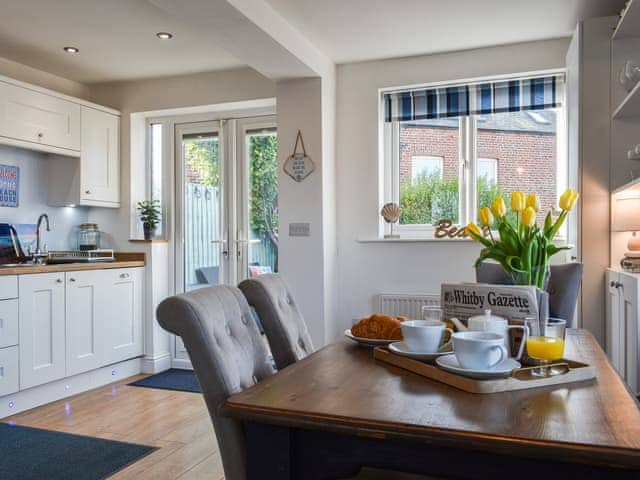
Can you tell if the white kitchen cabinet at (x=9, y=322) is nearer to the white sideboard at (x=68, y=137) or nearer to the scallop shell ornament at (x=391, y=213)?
the white sideboard at (x=68, y=137)

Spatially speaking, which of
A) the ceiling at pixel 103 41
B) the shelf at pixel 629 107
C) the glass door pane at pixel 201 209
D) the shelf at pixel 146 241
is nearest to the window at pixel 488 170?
the shelf at pixel 629 107

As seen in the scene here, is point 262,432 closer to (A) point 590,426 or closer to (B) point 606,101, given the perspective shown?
(A) point 590,426

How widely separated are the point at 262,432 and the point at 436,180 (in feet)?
10.8

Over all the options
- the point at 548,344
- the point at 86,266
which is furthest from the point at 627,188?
the point at 86,266

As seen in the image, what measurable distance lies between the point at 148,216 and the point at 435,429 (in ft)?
13.6

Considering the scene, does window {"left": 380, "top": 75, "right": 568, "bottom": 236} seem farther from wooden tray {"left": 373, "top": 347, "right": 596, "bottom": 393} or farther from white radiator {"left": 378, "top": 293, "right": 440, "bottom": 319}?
wooden tray {"left": 373, "top": 347, "right": 596, "bottom": 393}

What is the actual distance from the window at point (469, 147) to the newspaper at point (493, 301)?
2.54 m

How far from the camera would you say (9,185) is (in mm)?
4055

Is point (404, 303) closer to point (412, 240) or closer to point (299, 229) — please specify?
point (412, 240)

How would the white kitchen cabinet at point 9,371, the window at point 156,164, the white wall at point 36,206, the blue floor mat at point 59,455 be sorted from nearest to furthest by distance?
the blue floor mat at point 59,455 → the white kitchen cabinet at point 9,371 → the white wall at point 36,206 → the window at point 156,164

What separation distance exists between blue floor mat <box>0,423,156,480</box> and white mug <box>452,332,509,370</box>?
205 cm

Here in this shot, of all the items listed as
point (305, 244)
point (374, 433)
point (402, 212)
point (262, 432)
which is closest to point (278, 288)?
point (262, 432)

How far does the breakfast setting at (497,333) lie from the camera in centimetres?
118

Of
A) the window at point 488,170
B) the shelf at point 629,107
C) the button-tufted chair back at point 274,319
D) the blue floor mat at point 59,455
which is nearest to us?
the button-tufted chair back at point 274,319
